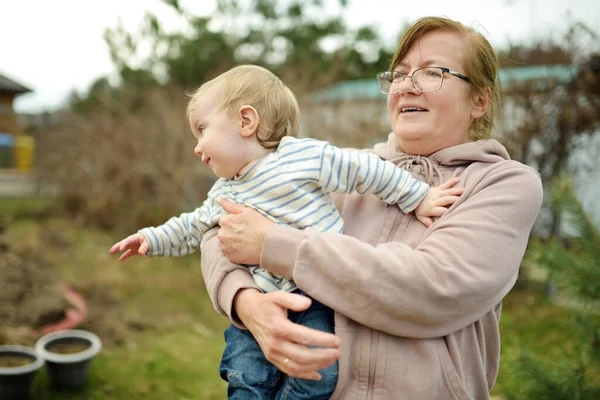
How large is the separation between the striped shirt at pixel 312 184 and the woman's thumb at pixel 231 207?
0.03 metres

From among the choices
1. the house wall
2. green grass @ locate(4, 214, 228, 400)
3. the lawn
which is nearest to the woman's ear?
the lawn

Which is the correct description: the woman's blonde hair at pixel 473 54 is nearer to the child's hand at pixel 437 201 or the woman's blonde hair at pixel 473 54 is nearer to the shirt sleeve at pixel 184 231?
the child's hand at pixel 437 201

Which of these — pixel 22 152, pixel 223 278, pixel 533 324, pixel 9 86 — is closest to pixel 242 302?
pixel 223 278

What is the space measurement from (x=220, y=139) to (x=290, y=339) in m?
0.65

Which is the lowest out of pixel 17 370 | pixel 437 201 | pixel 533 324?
pixel 533 324

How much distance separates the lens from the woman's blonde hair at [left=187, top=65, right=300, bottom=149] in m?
1.75

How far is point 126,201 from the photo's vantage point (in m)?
9.94

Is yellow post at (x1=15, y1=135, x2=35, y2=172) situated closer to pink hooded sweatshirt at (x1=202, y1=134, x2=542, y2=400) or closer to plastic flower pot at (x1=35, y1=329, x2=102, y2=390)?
plastic flower pot at (x1=35, y1=329, x2=102, y2=390)

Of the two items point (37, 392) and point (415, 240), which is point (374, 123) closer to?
point (37, 392)

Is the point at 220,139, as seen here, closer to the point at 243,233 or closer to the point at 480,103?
the point at 243,233

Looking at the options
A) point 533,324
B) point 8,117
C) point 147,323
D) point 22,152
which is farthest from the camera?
point 8,117

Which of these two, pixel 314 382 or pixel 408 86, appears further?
pixel 408 86

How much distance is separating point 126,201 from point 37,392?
5811 mm

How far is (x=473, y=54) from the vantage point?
1.76 m
